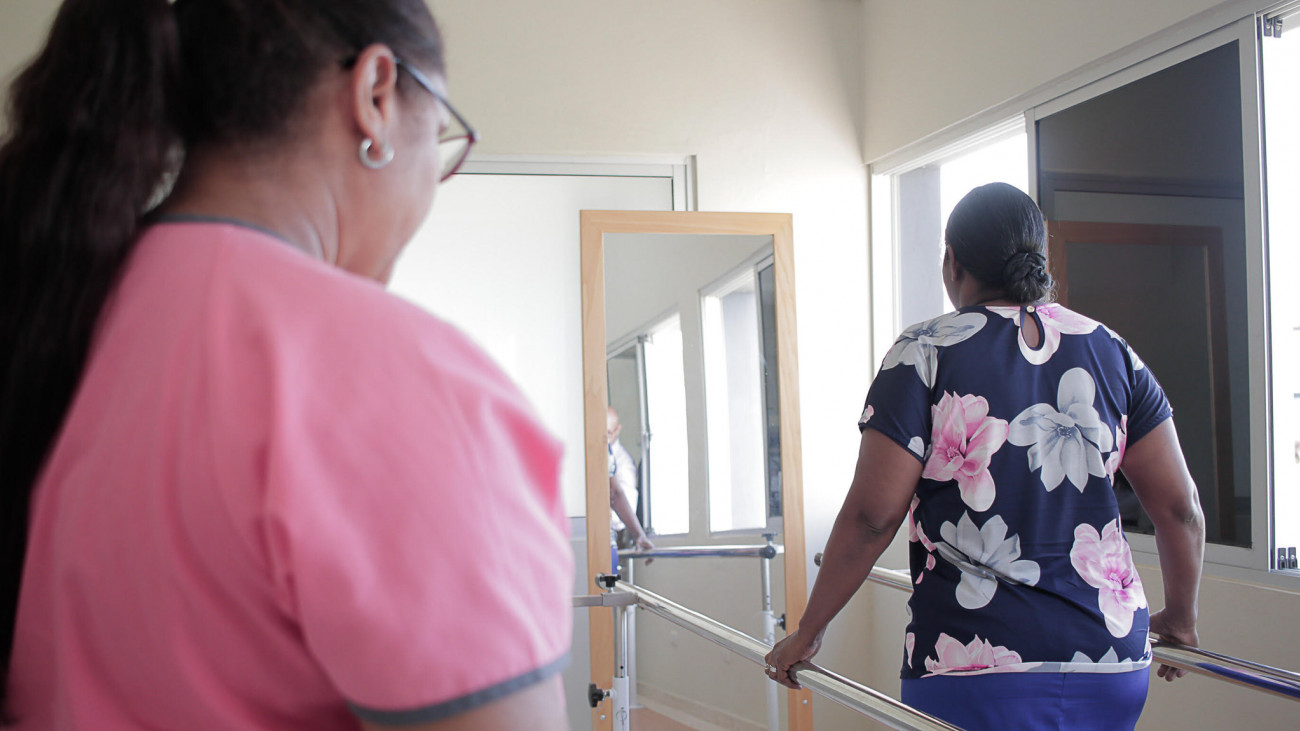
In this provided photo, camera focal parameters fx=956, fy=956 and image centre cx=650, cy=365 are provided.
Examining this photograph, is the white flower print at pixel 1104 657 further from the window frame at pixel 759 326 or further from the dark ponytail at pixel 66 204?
the window frame at pixel 759 326

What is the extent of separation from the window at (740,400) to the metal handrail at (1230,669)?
64.4 inches

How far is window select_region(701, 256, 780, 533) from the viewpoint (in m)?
3.17

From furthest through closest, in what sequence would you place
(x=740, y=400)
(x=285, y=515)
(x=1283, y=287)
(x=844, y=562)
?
(x=740, y=400)
(x=1283, y=287)
(x=844, y=562)
(x=285, y=515)

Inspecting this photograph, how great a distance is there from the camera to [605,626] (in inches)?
119

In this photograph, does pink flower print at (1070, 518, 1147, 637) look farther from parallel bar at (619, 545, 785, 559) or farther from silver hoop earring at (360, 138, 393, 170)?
parallel bar at (619, 545, 785, 559)

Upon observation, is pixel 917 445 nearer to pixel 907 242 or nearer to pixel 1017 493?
pixel 1017 493

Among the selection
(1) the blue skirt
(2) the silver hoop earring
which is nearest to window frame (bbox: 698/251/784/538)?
(1) the blue skirt

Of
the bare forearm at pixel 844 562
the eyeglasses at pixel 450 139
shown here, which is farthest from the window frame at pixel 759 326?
the eyeglasses at pixel 450 139

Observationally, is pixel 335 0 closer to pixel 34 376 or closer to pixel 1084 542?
pixel 34 376

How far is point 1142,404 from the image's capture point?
5.08ft

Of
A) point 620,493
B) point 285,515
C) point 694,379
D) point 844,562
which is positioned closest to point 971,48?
point 694,379

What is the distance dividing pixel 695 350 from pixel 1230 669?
1.87m

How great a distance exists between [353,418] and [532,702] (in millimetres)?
157

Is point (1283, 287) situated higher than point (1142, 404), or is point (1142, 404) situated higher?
point (1283, 287)
